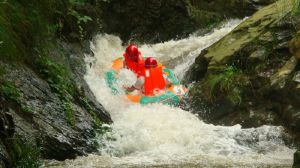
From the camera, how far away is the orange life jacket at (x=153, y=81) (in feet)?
25.4

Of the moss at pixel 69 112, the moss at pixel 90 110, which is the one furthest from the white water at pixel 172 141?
the moss at pixel 69 112

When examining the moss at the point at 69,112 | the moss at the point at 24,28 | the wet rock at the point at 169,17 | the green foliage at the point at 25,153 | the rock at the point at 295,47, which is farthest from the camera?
the wet rock at the point at 169,17

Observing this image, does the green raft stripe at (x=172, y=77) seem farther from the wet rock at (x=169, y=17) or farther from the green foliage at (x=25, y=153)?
the green foliage at (x=25, y=153)

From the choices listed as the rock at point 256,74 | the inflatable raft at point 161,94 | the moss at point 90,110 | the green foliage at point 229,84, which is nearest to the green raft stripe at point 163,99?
the inflatable raft at point 161,94

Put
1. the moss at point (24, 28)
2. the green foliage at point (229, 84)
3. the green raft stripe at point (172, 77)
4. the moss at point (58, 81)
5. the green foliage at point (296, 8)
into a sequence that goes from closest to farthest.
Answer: the moss at point (24, 28) → the moss at point (58, 81) → the green foliage at point (296, 8) → the green foliage at point (229, 84) → the green raft stripe at point (172, 77)

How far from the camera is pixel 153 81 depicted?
308 inches

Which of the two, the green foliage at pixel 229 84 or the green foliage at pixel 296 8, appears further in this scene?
the green foliage at pixel 229 84

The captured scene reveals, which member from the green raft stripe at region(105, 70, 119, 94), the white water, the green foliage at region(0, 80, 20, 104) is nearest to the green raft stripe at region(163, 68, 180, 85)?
the white water

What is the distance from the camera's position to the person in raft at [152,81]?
305 inches

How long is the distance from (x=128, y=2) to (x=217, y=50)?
419 centimetres

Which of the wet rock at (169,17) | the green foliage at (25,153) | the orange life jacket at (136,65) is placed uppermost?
the wet rock at (169,17)

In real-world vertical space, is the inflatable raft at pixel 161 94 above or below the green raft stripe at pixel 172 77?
below

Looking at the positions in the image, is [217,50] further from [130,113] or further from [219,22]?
[219,22]

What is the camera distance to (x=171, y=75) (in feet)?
27.2
